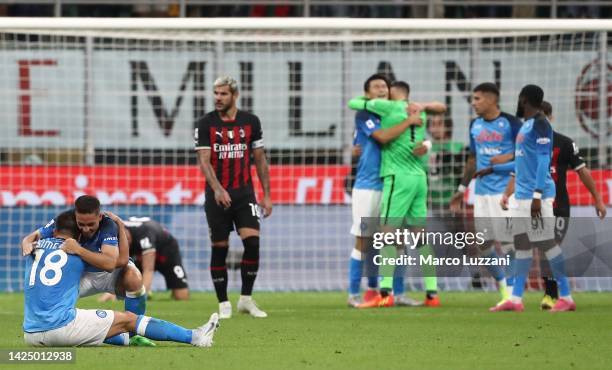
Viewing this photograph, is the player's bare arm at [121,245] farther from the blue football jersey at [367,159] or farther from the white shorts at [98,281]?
the blue football jersey at [367,159]

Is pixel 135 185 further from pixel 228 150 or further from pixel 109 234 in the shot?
pixel 109 234

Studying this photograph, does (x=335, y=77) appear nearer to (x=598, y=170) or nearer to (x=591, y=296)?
(x=598, y=170)

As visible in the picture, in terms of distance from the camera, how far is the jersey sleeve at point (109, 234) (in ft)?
27.3

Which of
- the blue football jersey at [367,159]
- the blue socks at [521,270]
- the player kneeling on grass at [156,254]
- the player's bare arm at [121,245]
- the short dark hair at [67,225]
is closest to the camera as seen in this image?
the short dark hair at [67,225]

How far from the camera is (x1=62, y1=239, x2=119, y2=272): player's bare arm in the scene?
→ 8.17 metres

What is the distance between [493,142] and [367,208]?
4.79ft

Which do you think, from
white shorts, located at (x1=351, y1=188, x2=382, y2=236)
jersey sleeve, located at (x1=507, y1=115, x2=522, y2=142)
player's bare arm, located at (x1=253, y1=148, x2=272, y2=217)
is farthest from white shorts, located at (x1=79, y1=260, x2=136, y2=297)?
jersey sleeve, located at (x1=507, y1=115, x2=522, y2=142)

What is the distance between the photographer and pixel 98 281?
8648 mm

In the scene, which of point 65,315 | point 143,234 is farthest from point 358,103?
point 65,315

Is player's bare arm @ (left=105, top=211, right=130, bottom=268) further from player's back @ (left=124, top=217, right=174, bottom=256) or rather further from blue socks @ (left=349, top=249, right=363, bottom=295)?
player's back @ (left=124, top=217, right=174, bottom=256)

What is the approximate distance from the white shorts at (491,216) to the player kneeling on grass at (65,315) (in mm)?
5227

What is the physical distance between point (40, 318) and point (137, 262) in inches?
239

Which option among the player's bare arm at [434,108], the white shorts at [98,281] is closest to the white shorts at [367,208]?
→ the player's bare arm at [434,108]

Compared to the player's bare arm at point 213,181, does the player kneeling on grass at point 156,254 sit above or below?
below
